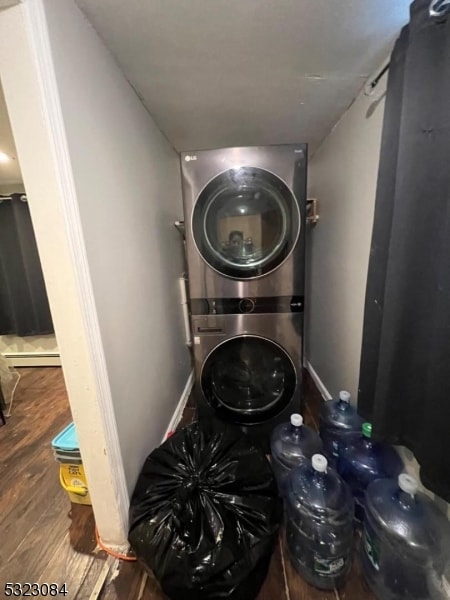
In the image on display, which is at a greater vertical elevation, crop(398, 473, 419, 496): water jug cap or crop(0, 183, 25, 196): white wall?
crop(0, 183, 25, 196): white wall

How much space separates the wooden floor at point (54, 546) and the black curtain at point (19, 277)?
1396 millimetres

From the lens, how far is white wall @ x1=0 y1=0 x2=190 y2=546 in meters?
0.65

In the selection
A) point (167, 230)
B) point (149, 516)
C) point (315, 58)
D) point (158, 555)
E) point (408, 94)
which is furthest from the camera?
point (167, 230)

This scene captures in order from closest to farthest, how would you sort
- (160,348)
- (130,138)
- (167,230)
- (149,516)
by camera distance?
(149,516) < (130,138) < (160,348) < (167,230)

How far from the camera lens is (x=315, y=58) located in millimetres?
1043

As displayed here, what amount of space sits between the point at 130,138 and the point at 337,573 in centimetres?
203

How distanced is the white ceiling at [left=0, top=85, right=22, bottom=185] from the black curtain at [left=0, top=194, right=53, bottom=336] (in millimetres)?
227

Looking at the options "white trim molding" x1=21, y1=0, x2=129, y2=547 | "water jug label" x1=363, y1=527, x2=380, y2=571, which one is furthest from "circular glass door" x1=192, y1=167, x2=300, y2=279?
"water jug label" x1=363, y1=527, x2=380, y2=571

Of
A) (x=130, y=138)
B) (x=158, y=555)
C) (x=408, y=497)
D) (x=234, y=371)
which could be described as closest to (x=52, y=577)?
(x=158, y=555)

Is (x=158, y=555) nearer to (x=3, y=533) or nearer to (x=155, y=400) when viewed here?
(x=155, y=400)

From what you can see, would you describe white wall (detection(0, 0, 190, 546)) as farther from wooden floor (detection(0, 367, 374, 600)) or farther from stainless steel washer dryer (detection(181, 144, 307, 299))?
stainless steel washer dryer (detection(181, 144, 307, 299))

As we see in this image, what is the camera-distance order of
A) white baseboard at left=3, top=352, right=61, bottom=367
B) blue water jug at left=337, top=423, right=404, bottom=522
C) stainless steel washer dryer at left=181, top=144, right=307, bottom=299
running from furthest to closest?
white baseboard at left=3, top=352, right=61, bottom=367 < stainless steel washer dryer at left=181, top=144, right=307, bottom=299 < blue water jug at left=337, top=423, right=404, bottom=522

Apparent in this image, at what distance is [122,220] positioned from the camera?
A: 107 centimetres

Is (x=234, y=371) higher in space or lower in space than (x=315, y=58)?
lower
